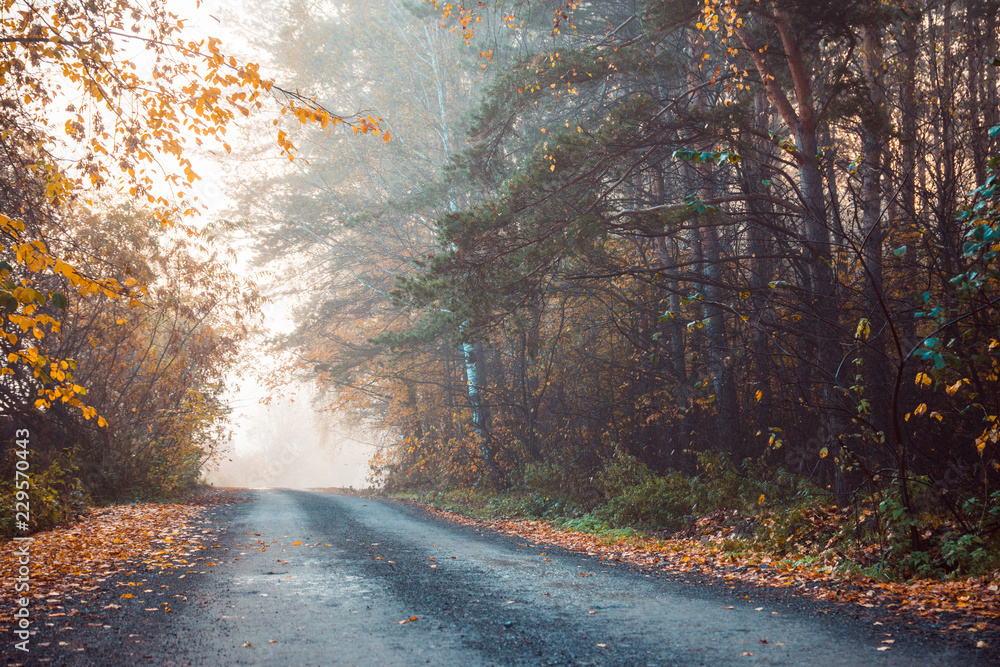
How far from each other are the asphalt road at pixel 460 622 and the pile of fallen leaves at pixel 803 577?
18.4 inches

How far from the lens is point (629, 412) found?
42.3ft

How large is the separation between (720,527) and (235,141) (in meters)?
18.1

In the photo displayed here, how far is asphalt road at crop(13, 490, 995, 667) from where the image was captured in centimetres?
363

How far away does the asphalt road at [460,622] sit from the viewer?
363 cm

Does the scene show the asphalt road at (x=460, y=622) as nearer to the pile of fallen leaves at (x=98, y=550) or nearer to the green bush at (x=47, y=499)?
the pile of fallen leaves at (x=98, y=550)

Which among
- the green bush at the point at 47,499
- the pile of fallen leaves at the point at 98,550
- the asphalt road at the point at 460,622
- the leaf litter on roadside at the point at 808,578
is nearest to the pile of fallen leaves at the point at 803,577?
the leaf litter on roadside at the point at 808,578

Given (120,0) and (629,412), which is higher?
(120,0)

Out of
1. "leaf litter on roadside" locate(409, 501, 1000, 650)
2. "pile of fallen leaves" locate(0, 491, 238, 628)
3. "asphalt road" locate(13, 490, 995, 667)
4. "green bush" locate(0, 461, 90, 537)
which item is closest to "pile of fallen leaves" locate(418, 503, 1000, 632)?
"leaf litter on roadside" locate(409, 501, 1000, 650)

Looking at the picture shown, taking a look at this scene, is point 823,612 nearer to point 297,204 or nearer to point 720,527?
point 720,527

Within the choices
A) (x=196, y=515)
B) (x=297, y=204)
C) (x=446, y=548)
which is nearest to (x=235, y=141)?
(x=297, y=204)

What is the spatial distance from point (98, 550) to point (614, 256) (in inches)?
367

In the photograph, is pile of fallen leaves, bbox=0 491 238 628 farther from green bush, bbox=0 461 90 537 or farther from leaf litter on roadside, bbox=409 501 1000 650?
leaf litter on roadside, bbox=409 501 1000 650

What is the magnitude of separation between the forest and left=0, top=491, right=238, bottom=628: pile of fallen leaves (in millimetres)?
1459

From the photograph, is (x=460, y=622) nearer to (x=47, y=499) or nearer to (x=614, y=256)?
(x=47, y=499)
